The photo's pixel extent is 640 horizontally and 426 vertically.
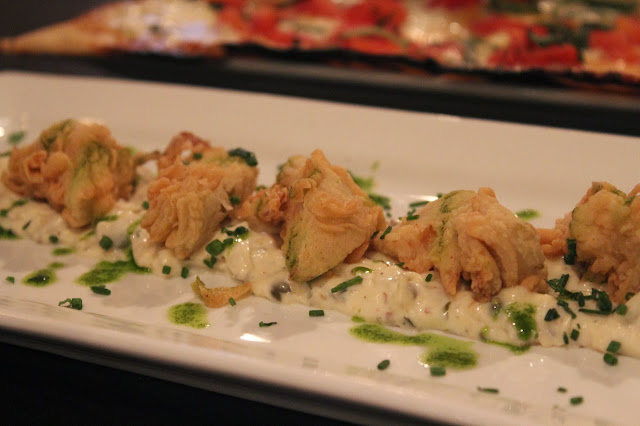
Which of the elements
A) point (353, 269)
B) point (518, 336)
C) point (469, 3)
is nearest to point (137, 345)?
point (353, 269)

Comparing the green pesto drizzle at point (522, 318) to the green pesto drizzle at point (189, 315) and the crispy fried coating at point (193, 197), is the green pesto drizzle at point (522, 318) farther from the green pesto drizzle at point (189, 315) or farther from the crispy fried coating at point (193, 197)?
the crispy fried coating at point (193, 197)

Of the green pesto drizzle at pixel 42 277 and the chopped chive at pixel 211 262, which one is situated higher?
the chopped chive at pixel 211 262

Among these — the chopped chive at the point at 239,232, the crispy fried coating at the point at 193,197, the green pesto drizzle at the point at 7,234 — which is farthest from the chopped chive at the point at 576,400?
the green pesto drizzle at the point at 7,234

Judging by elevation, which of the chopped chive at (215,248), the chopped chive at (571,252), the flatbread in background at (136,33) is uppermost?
the flatbread in background at (136,33)

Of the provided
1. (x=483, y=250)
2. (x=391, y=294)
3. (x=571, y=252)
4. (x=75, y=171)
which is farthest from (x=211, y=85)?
(x=571, y=252)

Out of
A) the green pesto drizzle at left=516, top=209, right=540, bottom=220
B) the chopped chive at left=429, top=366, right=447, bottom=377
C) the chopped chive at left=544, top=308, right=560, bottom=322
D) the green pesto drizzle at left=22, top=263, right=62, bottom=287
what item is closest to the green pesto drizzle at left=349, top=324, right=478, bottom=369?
the chopped chive at left=429, top=366, right=447, bottom=377
